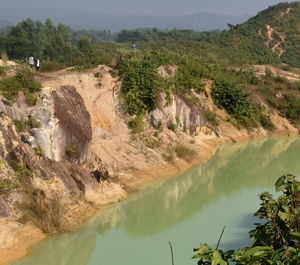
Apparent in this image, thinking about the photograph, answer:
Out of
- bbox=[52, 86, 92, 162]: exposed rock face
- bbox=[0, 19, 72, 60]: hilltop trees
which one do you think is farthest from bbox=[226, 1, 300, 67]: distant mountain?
bbox=[52, 86, 92, 162]: exposed rock face

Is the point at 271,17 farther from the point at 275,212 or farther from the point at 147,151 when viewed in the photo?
the point at 275,212

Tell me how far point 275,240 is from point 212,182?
12098 millimetres

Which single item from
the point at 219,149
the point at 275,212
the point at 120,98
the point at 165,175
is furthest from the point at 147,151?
the point at 275,212

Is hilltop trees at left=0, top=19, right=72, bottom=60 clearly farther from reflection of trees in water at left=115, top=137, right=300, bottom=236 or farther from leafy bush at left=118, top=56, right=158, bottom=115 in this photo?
reflection of trees in water at left=115, top=137, right=300, bottom=236

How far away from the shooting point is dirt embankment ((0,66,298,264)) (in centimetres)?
1390

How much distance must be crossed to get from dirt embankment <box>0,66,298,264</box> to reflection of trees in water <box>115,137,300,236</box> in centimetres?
76

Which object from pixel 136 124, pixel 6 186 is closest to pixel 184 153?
pixel 136 124

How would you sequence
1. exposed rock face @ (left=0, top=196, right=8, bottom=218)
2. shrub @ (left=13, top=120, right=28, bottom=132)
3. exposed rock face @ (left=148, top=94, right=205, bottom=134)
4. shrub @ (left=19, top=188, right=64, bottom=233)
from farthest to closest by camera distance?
exposed rock face @ (left=148, top=94, right=205, bottom=134) → shrub @ (left=13, top=120, right=28, bottom=132) → shrub @ (left=19, top=188, right=64, bottom=233) → exposed rock face @ (left=0, top=196, right=8, bottom=218)

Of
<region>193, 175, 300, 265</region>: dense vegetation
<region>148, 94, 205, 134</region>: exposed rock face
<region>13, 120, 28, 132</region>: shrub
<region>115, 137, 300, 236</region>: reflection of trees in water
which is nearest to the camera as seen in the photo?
<region>193, 175, 300, 265</region>: dense vegetation

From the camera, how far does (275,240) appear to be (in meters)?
6.12

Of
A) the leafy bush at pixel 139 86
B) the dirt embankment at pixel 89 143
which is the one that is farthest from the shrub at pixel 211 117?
the leafy bush at pixel 139 86

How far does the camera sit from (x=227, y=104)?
26.1 m

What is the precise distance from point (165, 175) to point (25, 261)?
26.6 ft

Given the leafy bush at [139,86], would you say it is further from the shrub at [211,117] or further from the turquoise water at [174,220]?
the shrub at [211,117]
